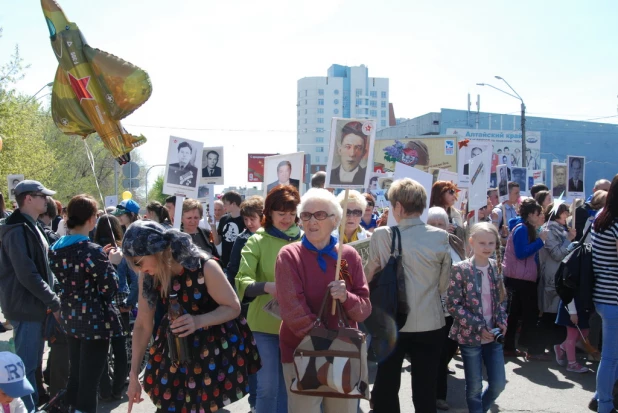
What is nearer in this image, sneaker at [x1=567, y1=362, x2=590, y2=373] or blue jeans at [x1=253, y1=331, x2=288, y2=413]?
blue jeans at [x1=253, y1=331, x2=288, y2=413]

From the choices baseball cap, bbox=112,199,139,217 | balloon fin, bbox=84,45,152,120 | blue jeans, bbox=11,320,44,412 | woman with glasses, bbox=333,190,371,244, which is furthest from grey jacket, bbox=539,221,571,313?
blue jeans, bbox=11,320,44,412

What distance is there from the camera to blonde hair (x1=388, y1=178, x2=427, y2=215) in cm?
425

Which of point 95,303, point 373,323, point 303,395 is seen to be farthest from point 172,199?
point 303,395

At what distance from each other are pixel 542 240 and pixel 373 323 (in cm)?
391

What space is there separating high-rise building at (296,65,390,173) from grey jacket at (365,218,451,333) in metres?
130

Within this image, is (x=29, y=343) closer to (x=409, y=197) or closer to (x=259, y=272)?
(x=259, y=272)

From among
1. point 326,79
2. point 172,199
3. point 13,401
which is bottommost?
point 13,401

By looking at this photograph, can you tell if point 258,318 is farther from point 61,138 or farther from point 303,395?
point 61,138

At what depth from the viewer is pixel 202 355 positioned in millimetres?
3143

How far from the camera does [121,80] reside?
4926 mm

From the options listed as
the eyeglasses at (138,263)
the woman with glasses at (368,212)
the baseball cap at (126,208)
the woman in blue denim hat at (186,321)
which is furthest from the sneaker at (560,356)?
the eyeglasses at (138,263)

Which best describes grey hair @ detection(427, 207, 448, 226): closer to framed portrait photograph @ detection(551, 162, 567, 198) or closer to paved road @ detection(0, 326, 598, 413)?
paved road @ detection(0, 326, 598, 413)

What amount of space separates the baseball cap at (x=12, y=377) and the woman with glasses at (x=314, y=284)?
1557 millimetres

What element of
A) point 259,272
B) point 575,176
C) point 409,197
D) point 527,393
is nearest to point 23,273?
point 259,272
